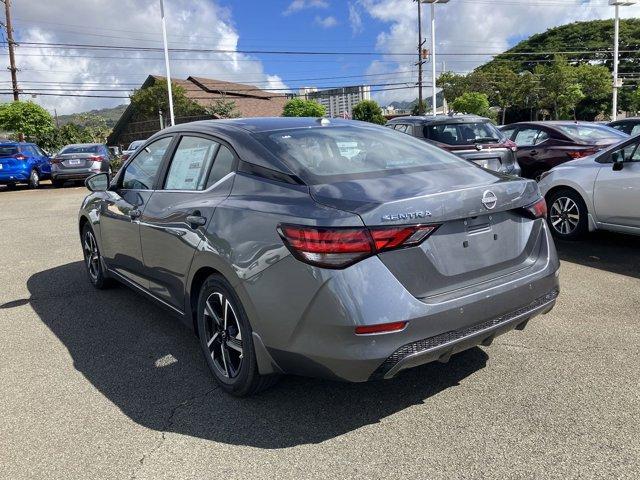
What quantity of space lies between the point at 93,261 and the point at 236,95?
51.4 m

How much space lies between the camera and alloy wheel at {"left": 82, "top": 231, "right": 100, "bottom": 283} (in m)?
5.58

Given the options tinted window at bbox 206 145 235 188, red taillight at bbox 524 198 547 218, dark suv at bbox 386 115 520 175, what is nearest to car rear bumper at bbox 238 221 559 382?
red taillight at bbox 524 198 547 218

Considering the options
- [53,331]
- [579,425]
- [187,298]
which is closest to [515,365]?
[579,425]

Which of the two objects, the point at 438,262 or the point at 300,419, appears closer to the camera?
the point at 438,262

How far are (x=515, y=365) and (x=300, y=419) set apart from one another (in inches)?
57.4

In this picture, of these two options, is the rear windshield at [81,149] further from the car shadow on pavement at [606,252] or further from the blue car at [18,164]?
the car shadow on pavement at [606,252]

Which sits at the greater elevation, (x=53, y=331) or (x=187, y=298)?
(x=187, y=298)

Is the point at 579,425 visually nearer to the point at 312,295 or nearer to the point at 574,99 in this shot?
the point at 312,295

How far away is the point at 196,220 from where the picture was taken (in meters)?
3.34

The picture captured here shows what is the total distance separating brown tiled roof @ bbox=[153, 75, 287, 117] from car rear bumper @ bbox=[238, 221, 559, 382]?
4755 cm

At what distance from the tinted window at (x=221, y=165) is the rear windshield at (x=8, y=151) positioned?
17662 millimetres

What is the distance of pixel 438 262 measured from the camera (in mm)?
2740

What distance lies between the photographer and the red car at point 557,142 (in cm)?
912

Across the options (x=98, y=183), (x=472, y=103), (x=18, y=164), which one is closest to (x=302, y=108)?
(x=472, y=103)
